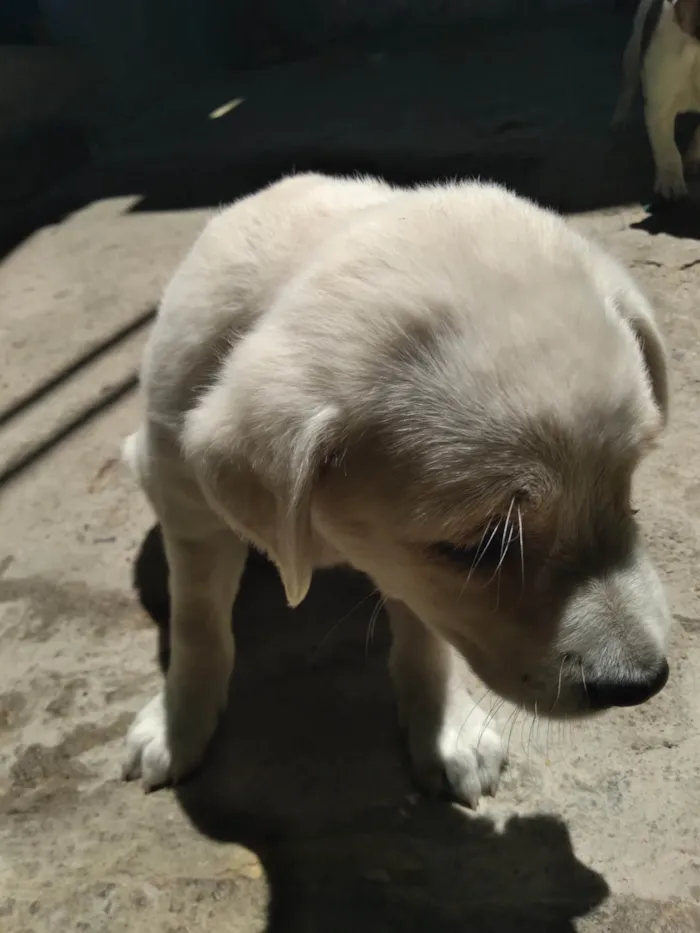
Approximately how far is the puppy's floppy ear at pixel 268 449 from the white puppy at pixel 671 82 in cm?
359

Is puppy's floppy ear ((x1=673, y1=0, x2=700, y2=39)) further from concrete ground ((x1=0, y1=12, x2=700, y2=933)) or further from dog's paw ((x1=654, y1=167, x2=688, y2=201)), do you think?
concrete ground ((x1=0, y1=12, x2=700, y2=933))

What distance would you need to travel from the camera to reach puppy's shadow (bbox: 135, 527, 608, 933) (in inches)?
73.2

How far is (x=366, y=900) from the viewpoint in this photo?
6.17 ft

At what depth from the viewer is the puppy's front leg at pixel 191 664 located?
7.00ft

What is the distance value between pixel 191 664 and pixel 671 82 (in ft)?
13.2

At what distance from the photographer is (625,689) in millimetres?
1385

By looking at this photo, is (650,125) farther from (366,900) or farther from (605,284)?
(366,900)

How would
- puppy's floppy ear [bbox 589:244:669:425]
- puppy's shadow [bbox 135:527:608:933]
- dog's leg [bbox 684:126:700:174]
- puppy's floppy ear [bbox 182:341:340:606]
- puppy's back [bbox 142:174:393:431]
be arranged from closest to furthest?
puppy's floppy ear [bbox 182:341:340:606] < puppy's floppy ear [bbox 589:244:669:425] < puppy's back [bbox 142:174:393:431] < puppy's shadow [bbox 135:527:608:933] < dog's leg [bbox 684:126:700:174]

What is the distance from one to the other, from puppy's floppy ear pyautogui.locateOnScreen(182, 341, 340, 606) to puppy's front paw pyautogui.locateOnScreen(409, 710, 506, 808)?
754 millimetres

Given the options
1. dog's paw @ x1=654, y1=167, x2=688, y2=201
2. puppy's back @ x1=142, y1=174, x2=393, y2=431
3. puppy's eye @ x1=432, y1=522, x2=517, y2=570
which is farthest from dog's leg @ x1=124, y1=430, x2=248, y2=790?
dog's paw @ x1=654, y1=167, x2=688, y2=201

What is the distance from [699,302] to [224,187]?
3.07 meters

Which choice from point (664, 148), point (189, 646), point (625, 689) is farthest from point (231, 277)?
point (664, 148)

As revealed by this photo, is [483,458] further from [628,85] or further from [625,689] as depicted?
[628,85]

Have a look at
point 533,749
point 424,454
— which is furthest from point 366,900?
point 424,454
